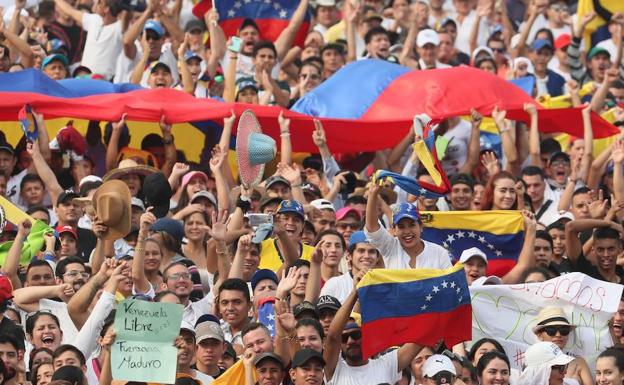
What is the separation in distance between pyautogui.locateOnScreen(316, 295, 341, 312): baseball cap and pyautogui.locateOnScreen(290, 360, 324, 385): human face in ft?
2.77

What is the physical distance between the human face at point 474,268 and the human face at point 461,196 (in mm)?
1371

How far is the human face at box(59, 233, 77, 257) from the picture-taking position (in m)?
15.2

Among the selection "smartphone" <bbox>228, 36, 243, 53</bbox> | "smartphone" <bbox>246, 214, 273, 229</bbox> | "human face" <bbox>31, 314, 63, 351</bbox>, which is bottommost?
"human face" <bbox>31, 314, 63, 351</bbox>

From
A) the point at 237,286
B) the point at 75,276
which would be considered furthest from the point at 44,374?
the point at 237,286

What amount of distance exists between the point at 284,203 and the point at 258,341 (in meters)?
2.45

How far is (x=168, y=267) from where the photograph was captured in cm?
1462

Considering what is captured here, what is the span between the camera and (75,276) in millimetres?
14188

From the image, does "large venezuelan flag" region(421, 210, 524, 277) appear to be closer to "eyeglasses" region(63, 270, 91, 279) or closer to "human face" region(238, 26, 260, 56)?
"eyeglasses" region(63, 270, 91, 279)

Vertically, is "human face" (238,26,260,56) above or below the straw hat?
above

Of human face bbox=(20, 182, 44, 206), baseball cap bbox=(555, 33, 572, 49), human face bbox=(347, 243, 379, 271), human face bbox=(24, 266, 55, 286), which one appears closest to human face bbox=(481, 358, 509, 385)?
human face bbox=(347, 243, 379, 271)

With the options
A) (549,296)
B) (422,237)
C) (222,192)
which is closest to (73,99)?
(222,192)

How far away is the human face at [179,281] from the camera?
14.4 m

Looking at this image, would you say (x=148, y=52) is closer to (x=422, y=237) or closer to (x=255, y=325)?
(x=422, y=237)

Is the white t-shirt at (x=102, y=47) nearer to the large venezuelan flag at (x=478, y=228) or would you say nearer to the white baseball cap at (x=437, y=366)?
the large venezuelan flag at (x=478, y=228)
